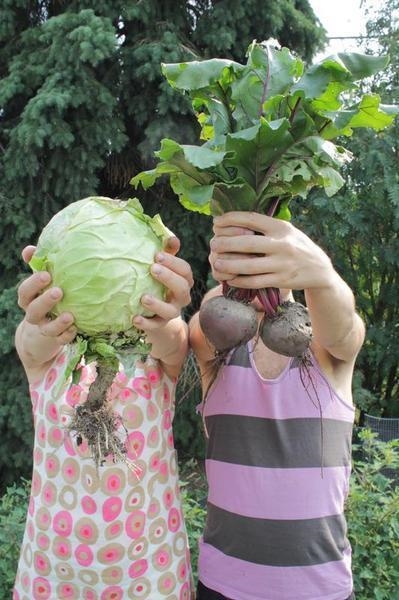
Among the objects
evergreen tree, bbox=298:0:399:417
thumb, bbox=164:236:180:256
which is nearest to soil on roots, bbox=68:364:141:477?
thumb, bbox=164:236:180:256

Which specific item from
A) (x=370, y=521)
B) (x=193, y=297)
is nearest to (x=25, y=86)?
(x=193, y=297)

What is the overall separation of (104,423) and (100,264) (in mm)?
513

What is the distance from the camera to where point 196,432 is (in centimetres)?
573

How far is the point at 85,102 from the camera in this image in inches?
202

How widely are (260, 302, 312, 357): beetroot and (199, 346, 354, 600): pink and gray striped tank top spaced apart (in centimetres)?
24

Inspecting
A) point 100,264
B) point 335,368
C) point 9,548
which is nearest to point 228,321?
point 100,264

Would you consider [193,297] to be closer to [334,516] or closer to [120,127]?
[120,127]

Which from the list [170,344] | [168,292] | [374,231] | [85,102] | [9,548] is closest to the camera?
[168,292]

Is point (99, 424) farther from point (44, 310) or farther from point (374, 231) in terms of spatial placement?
point (374, 231)

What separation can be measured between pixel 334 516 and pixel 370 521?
4.40ft

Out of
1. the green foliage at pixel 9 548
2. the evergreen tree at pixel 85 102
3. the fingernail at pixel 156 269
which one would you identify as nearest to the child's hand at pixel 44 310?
the fingernail at pixel 156 269

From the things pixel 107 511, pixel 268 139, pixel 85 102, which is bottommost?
pixel 107 511

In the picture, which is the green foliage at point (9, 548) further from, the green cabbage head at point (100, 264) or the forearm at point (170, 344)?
the green cabbage head at point (100, 264)

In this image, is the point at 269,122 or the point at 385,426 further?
the point at 385,426
